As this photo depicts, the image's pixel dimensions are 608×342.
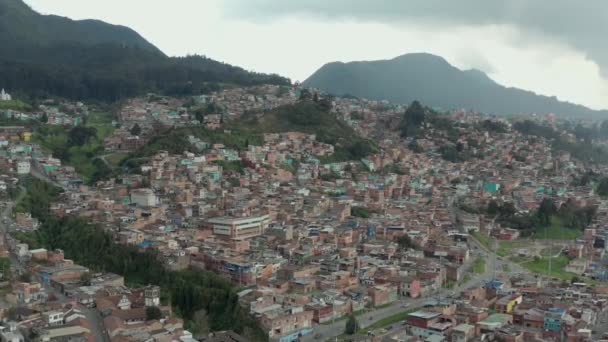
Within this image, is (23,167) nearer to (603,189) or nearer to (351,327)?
(351,327)

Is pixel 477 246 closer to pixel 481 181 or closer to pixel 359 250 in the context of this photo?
pixel 359 250

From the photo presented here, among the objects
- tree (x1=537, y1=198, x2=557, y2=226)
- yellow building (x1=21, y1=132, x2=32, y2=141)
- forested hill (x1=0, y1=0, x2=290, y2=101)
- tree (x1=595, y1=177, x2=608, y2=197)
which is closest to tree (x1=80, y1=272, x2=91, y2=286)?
yellow building (x1=21, y1=132, x2=32, y2=141)

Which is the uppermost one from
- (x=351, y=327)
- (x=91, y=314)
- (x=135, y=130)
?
(x=135, y=130)

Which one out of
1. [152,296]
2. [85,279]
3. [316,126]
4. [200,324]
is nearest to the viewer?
[200,324]

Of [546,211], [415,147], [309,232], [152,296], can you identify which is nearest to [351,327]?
[152,296]

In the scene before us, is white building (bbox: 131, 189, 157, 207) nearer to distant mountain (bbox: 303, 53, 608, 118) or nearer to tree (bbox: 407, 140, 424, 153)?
tree (bbox: 407, 140, 424, 153)
